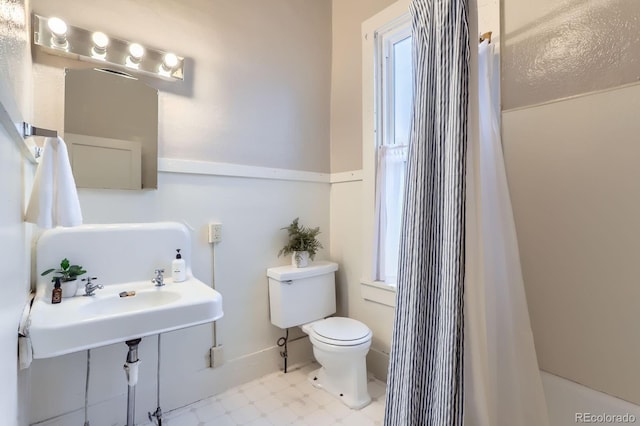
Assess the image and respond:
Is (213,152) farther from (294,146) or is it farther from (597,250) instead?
(597,250)

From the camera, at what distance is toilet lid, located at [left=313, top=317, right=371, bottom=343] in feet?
5.56

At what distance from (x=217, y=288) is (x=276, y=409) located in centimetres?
76

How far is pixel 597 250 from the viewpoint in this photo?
1.11 m

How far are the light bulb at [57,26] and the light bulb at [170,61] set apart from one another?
1.35 ft

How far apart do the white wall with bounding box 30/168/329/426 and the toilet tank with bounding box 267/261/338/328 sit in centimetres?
10

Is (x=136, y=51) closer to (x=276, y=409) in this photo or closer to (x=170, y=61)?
(x=170, y=61)

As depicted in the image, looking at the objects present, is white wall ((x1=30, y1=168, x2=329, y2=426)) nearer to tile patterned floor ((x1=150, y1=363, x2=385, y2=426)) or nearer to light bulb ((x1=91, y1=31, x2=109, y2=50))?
tile patterned floor ((x1=150, y1=363, x2=385, y2=426))

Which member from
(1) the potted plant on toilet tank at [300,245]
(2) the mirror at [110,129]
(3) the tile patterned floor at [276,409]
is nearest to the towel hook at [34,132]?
(2) the mirror at [110,129]

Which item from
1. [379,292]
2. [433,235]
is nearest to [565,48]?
[433,235]

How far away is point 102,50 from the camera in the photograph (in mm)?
1442

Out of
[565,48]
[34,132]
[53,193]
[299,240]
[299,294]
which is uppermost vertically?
[565,48]

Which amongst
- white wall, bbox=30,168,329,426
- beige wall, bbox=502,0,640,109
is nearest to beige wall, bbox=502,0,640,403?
beige wall, bbox=502,0,640,109

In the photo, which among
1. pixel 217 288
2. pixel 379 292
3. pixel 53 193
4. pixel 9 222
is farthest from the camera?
pixel 379 292

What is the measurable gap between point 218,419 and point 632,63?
2.36 meters
